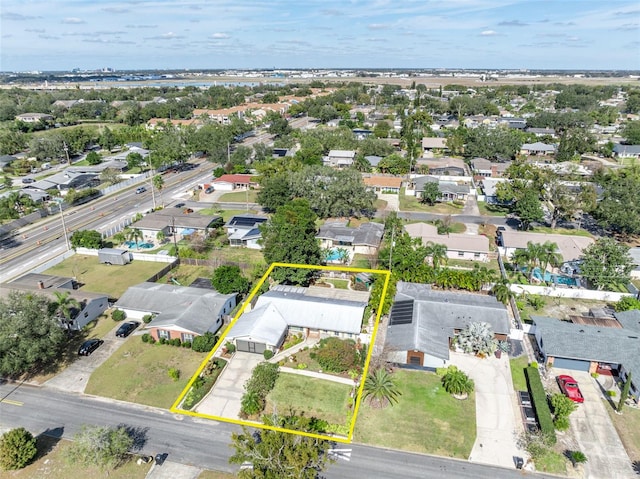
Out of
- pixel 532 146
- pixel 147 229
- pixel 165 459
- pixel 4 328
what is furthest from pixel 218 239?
pixel 532 146

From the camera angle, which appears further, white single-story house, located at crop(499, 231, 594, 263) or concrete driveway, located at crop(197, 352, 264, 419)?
white single-story house, located at crop(499, 231, 594, 263)

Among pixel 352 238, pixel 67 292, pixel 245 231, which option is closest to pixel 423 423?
pixel 352 238

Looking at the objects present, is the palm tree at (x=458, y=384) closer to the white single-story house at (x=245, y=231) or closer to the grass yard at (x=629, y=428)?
the grass yard at (x=629, y=428)

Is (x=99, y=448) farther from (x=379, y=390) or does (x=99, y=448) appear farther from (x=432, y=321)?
(x=432, y=321)

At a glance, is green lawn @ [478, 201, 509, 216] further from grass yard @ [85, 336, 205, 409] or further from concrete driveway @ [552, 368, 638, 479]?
grass yard @ [85, 336, 205, 409]

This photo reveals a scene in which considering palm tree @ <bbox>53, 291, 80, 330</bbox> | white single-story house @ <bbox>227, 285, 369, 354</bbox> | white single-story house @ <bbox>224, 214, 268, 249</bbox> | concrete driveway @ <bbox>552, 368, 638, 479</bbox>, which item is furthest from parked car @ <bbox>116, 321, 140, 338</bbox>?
concrete driveway @ <bbox>552, 368, 638, 479</bbox>

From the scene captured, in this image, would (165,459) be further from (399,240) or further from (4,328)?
(399,240)

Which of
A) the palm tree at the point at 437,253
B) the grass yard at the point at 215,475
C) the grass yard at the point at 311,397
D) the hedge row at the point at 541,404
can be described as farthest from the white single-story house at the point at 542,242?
the grass yard at the point at 215,475
